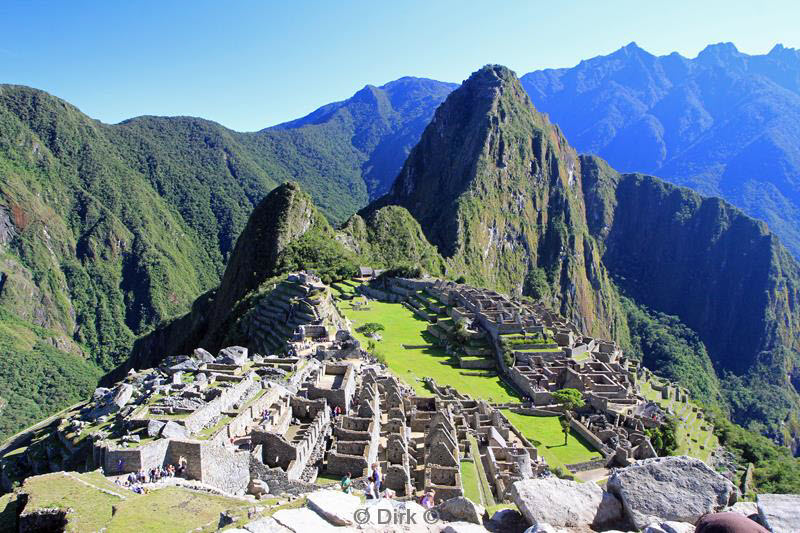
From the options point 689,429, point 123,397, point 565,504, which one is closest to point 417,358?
point 689,429

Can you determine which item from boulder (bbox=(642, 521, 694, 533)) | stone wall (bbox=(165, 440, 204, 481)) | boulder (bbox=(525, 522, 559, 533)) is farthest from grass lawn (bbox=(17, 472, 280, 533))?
boulder (bbox=(642, 521, 694, 533))

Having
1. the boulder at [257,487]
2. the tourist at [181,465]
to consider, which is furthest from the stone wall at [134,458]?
the boulder at [257,487]

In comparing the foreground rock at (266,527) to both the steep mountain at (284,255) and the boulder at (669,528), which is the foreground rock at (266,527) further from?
the steep mountain at (284,255)

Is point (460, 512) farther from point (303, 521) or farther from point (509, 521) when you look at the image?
point (303, 521)

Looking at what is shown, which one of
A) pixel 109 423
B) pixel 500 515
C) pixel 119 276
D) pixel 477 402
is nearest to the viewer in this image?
pixel 500 515

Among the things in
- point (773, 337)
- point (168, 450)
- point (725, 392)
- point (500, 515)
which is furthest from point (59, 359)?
point (773, 337)

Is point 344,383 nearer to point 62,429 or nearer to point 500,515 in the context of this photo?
point 62,429

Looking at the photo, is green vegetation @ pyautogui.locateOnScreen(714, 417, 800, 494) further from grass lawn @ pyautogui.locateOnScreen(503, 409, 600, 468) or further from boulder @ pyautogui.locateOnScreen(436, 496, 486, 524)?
boulder @ pyautogui.locateOnScreen(436, 496, 486, 524)
